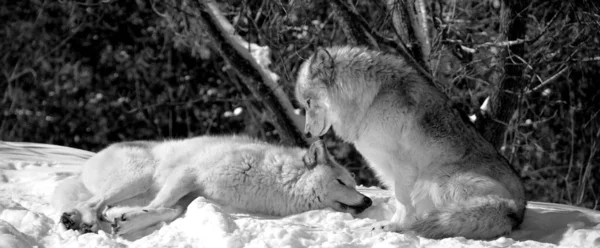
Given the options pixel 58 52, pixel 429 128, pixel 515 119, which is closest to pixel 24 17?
pixel 58 52

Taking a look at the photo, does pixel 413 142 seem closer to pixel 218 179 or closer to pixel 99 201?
pixel 218 179

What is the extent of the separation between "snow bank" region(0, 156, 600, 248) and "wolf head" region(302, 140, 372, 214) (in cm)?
12

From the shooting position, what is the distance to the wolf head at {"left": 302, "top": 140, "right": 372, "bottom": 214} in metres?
4.89

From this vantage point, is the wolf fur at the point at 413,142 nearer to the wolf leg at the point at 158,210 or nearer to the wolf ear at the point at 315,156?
the wolf ear at the point at 315,156

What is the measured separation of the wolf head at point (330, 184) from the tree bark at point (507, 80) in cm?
212

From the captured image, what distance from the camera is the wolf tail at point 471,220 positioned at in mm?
4004

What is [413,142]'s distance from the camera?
4.55m

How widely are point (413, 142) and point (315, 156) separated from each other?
0.83 meters

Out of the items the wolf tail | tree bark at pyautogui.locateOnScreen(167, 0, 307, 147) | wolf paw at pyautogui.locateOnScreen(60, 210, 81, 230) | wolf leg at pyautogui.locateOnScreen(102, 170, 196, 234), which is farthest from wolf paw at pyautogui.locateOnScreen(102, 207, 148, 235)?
tree bark at pyautogui.locateOnScreen(167, 0, 307, 147)

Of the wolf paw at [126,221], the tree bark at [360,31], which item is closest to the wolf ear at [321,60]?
the tree bark at [360,31]

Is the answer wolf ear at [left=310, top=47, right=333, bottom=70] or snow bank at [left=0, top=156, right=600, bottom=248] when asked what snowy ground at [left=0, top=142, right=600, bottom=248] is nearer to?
snow bank at [left=0, top=156, right=600, bottom=248]

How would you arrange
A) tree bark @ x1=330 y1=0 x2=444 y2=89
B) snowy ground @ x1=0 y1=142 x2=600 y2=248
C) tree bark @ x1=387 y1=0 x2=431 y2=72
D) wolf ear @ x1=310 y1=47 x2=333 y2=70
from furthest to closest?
tree bark @ x1=387 y1=0 x2=431 y2=72
tree bark @ x1=330 y1=0 x2=444 y2=89
wolf ear @ x1=310 y1=47 x2=333 y2=70
snowy ground @ x1=0 y1=142 x2=600 y2=248

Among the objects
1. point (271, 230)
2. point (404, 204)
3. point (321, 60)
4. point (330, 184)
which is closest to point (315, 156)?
point (330, 184)

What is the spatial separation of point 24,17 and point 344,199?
1138 cm
